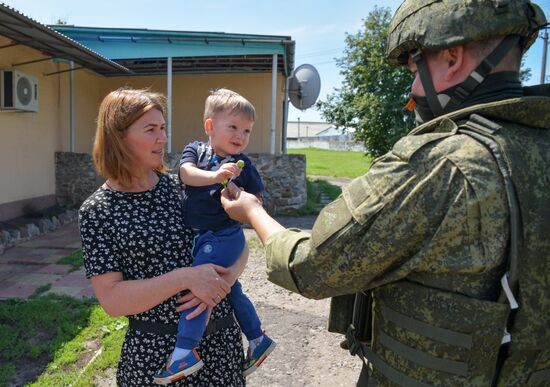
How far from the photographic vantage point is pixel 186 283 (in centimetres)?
171

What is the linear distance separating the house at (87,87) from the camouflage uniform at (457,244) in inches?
230

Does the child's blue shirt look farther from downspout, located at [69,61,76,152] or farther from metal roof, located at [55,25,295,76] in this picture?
downspout, located at [69,61,76,152]

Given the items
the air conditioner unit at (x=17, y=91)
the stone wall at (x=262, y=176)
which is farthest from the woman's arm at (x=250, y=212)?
the stone wall at (x=262, y=176)

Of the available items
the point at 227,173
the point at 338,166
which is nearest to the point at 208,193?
the point at 227,173

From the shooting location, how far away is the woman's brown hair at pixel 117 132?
182cm

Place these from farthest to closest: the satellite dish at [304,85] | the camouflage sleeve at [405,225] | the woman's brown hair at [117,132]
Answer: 1. the satellite dish at [304,85]
2. the woman's brown hair at [117,132]
3. the camouflage sleeve at [405,225]

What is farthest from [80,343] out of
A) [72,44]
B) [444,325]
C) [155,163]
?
[72,44]

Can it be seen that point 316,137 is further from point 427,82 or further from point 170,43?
point 427,82

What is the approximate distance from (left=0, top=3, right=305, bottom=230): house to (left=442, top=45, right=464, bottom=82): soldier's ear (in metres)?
5.76

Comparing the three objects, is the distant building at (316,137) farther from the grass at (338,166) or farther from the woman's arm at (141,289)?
the woman's arm at (141,289)

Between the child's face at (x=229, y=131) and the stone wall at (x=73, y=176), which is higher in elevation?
the child's face at (x=229, y=131)

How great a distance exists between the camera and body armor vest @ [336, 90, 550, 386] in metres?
1.15

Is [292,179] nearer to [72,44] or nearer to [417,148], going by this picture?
[72,44]

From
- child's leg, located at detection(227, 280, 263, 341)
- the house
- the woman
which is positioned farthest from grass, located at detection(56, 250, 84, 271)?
the woman
